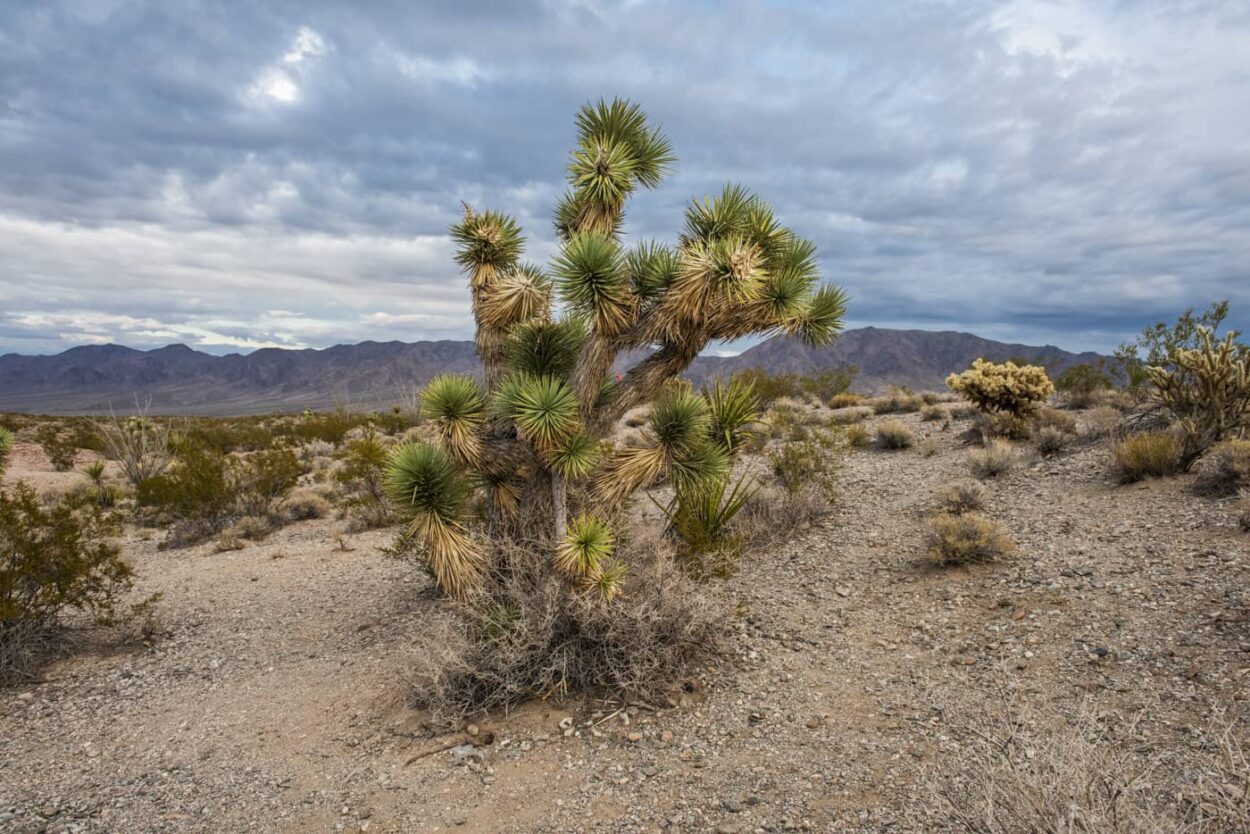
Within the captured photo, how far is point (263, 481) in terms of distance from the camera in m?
13.0

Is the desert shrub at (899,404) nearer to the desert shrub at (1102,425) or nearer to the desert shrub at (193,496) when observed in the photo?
the desert shrub at (1102,425)

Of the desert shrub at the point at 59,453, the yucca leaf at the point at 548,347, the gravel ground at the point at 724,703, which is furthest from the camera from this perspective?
the desert shrub at the point at 59,453

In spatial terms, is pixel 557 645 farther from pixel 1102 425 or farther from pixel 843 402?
pixel 843 402

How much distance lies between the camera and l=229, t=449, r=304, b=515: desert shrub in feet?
42.5

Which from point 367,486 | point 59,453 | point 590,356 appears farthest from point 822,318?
point 59,453

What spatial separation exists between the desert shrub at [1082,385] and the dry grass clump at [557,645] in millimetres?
13826

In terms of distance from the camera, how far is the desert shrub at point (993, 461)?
10.1 metres

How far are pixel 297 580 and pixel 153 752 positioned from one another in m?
4.15

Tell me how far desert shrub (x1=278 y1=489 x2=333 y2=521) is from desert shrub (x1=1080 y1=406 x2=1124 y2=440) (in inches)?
531

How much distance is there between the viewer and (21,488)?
24.6 ft

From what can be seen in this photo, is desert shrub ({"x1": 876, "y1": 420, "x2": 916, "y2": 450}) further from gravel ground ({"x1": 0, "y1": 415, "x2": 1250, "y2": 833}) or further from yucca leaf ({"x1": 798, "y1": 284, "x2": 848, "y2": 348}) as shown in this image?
yucca leaf ({"x1": 798, "y1": 284, "x2": 848, "y2": 348})

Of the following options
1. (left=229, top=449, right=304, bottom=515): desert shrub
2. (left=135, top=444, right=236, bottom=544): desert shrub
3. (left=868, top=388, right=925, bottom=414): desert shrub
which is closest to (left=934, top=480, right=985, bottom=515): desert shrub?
(left=868, top=388, right=925, bottom=414): desert shrub

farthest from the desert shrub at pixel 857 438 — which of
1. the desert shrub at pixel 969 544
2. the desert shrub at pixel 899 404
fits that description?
the desert shrub at pixel 969 544

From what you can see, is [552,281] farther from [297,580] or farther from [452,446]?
[297,580]
